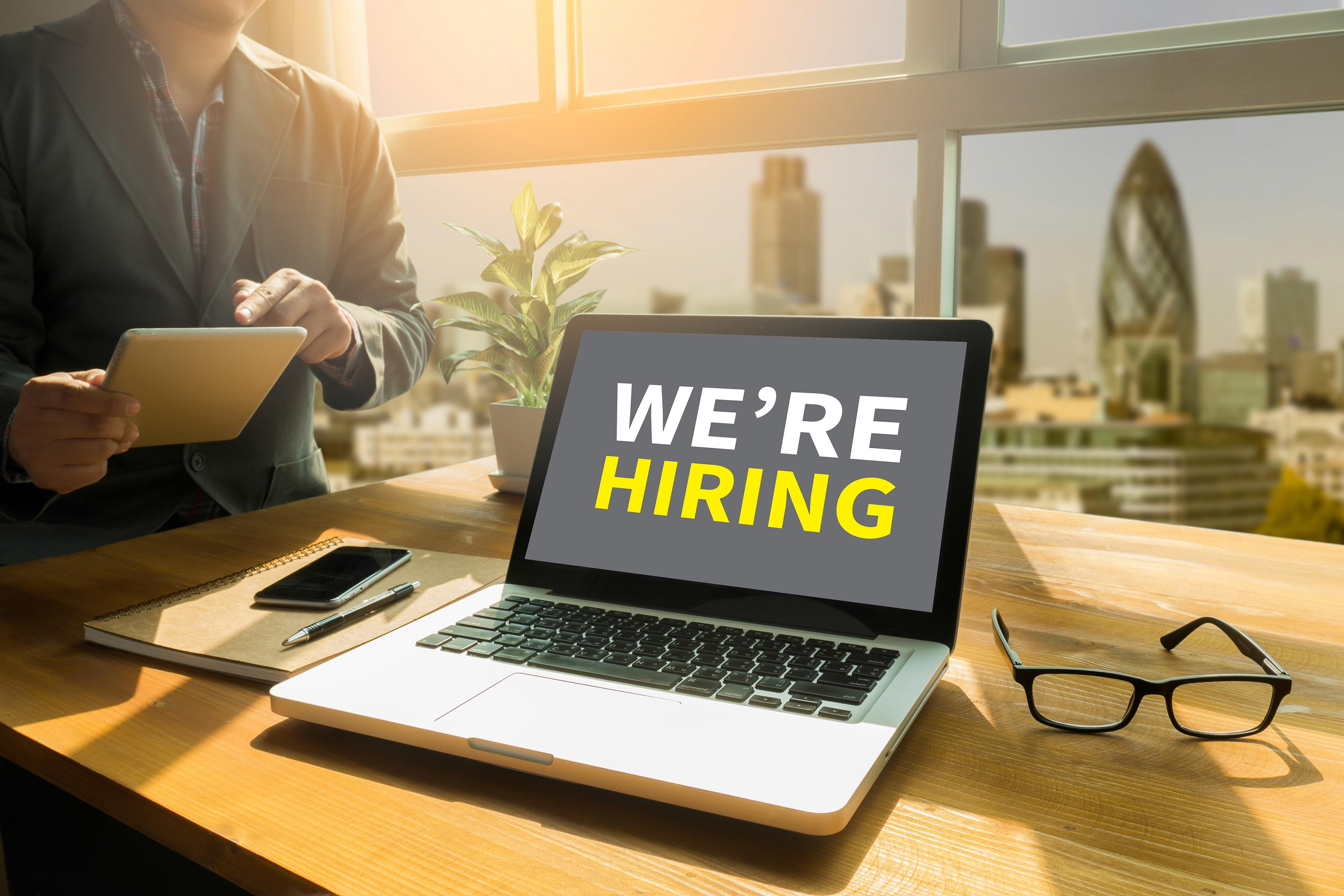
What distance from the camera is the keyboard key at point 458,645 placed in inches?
21.9

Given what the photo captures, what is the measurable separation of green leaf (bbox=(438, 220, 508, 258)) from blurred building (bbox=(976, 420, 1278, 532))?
9614mm

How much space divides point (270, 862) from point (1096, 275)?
5.70m

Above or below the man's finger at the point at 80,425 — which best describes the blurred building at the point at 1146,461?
below

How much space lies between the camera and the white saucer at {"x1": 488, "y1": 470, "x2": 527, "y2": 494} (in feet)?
3.89

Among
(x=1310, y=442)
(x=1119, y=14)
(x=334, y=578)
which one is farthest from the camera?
(x=1310, y=442)

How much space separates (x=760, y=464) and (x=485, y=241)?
2.40 feet

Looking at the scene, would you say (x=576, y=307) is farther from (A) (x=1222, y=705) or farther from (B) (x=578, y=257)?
(A) (x=1222, y=705)

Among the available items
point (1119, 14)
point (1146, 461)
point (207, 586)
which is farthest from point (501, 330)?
point (1146, 461)

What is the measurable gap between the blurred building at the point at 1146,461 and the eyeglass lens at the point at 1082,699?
9.92m

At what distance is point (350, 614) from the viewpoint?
0.66 m

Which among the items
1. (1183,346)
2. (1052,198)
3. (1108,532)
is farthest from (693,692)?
(1183,346)

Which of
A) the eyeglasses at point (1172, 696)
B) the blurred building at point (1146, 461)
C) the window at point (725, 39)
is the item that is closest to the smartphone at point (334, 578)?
the eyeglasses at point (1172, 696)

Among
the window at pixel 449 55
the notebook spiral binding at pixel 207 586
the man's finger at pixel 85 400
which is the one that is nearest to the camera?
the notebook spiral binding at pixel 207 586

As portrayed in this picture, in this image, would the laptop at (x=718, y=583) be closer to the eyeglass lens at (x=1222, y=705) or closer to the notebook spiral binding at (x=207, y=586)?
the eyeglass lens at (x=1222, y=705)
